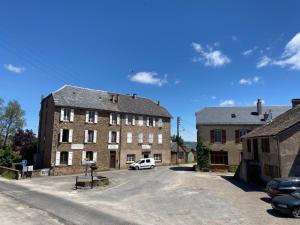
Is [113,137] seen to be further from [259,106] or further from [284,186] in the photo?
[284,186]

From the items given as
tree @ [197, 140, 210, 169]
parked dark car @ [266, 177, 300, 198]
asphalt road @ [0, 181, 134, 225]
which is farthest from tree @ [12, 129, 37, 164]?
parked dark car @ [266, 177, 300, 198]

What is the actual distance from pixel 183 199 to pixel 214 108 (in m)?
26.2

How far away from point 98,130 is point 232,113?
19.6 meters

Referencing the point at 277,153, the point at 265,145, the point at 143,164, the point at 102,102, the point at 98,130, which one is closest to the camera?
the point at 277,153

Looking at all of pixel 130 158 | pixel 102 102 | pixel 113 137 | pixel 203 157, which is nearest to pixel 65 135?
pixel 113 137

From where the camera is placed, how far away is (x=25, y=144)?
4356 cm

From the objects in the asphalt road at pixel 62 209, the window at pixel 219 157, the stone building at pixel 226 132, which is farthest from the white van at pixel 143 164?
the asphalt road at pixel 62 209

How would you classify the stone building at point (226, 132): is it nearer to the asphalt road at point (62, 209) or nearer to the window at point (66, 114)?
the window at point (66, 114)

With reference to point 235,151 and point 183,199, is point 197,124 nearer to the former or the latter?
point 235,151

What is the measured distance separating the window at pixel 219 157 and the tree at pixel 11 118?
4061 centimetres

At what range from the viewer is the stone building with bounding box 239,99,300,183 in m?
21.4

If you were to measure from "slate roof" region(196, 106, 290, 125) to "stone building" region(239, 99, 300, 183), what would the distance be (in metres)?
10.9

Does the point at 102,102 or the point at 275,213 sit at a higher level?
the point at 102,102

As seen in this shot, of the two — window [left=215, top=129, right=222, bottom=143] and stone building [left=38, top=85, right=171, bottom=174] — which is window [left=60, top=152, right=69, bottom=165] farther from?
window [left=215, top=129, right=222, bottom=143]
